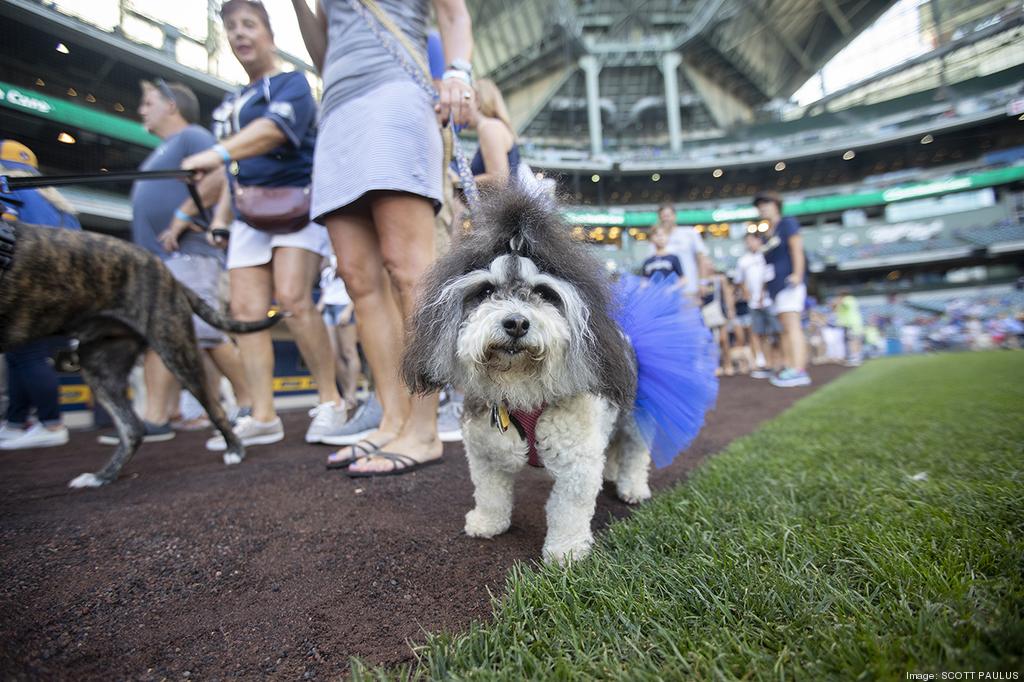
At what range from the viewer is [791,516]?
64.8 inches

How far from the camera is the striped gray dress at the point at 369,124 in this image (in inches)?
94.1

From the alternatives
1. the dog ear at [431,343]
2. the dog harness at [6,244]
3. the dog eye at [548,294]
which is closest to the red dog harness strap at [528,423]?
the dog ear at [431,343]

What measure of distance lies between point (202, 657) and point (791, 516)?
1823mm

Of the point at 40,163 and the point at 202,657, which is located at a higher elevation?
the point at 40,163

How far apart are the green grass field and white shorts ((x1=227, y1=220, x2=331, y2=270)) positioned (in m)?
2.97

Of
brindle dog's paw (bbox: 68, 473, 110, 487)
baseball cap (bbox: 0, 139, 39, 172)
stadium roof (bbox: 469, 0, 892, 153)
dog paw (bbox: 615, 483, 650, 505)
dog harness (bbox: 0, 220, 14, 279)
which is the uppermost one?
stadium roof (bbox: 469, 0, 892, 153)

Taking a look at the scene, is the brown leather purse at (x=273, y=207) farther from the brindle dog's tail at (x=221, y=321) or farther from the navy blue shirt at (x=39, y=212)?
the navy blue shirt at (x=39, y=212)

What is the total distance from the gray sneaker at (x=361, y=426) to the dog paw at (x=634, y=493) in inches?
79.1

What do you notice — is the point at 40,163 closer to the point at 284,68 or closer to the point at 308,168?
the point at 308,168

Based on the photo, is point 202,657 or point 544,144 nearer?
point 202,657

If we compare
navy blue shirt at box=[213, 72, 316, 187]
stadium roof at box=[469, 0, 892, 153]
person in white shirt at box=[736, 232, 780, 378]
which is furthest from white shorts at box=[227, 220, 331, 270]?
stadium roof at box=[469, 0, 892, 153]

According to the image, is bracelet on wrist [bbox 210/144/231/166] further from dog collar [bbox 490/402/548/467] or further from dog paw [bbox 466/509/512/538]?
dog paw [bbox 466/509/512/538]

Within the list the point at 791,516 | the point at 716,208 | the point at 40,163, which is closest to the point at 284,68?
the point at 40,163

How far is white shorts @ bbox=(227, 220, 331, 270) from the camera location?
3.47m
